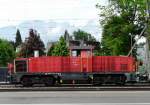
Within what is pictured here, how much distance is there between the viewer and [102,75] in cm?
Result: 4147

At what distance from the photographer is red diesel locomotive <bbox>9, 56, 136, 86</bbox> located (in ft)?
135

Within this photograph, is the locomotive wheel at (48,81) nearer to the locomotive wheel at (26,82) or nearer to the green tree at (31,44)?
the locomotive wheel at (26,82)

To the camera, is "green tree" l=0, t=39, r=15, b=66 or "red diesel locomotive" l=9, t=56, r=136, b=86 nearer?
"red diesel locomotive" l=9, t=56, r=136, b=86

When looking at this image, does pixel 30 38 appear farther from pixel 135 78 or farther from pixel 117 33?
pixel 135 78

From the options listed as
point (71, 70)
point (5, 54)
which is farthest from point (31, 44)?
point (71, 70)

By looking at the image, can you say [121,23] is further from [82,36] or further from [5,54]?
[82,36]

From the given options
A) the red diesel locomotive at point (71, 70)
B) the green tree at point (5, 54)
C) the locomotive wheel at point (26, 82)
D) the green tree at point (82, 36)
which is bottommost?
the locomotive wheel at point (26, 82)

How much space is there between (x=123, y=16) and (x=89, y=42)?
340 feet

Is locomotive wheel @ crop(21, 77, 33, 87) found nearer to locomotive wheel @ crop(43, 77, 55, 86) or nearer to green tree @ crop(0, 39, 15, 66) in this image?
locomotive wheel @ crop(43, 77, 55, 86)

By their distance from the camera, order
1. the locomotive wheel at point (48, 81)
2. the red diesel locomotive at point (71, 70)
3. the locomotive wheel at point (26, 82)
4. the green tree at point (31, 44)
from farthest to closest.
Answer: the green tree at point (31, 44), the red diesel locomotive at point (71, 70), the locomotive wheel at point (48, 81), the locomotive wheel at point (26, 82)

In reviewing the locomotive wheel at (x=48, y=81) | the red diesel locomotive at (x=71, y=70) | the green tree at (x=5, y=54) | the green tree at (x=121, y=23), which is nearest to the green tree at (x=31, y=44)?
the green tree at (x=5, y=54)

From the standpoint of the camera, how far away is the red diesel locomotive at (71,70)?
→ 135 ft

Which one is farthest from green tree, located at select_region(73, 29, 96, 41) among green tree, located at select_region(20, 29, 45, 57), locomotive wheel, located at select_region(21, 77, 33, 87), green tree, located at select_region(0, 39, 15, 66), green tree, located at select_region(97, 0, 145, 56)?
locomotive wheel, located at select_region(21, 77, 33, 87)

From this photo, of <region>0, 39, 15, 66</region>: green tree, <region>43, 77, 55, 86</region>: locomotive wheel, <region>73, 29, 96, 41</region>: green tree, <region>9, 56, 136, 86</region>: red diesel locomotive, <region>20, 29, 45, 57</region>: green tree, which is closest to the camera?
<region>43, 77, 55, 86</region>: locomotive wheel
